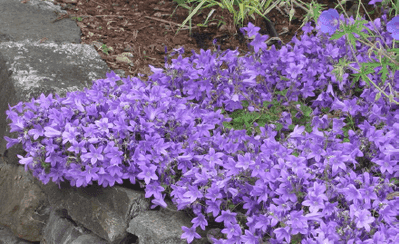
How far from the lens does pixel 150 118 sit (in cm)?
201

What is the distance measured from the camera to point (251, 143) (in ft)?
6.60

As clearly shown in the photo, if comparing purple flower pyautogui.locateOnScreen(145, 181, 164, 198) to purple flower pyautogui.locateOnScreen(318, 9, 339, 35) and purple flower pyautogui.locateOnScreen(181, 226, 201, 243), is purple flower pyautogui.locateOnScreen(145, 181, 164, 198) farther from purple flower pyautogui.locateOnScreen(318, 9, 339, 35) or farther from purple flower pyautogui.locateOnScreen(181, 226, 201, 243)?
purple flower pyautogui.locateOnScreen(318, 9, 339, 35)

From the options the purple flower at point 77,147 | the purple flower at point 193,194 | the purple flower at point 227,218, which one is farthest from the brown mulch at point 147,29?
the purple flower at point 227,218

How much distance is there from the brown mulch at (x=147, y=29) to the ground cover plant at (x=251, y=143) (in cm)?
84

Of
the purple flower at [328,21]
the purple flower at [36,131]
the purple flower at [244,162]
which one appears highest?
the purple flower at [328,21]

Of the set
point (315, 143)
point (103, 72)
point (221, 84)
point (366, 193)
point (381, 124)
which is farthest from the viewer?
point (103, 72)

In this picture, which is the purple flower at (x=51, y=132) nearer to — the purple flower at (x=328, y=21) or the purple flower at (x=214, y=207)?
the purple flower at (x=214, y=207)

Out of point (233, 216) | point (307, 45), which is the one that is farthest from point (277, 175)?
point (307, 45)

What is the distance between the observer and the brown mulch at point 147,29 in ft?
10.6

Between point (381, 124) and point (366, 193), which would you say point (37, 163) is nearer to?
point (366, 193)

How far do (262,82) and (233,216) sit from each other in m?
0.92

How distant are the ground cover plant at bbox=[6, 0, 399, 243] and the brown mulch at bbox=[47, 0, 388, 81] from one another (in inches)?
33.2

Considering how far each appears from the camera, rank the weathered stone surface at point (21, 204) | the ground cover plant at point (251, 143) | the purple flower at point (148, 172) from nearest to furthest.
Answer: the ground cover plant at point (251, 143), the purple flower at point (148, 172), the weathered stone surface at point (21, 204)

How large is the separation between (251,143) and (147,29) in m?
1.90
